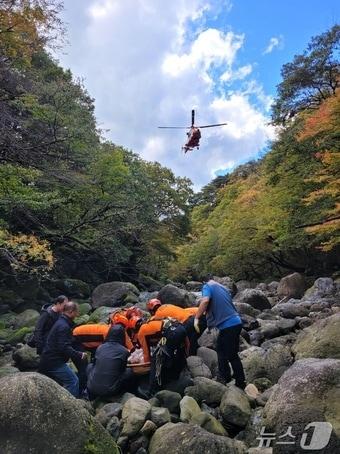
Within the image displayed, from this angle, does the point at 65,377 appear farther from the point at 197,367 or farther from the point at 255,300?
the point at 255,300

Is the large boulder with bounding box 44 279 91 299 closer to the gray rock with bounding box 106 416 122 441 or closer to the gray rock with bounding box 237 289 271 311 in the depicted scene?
the gray rock with bounding box 237 289 271 311

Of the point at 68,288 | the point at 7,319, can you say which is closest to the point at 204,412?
the point at 7,319

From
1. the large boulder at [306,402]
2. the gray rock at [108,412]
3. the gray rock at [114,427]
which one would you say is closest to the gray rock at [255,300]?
the gray rock at [108,412]

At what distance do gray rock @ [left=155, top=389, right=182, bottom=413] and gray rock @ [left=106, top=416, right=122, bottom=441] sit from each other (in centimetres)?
76

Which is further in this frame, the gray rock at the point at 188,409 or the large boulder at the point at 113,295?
the large boulder at the point at 113,295

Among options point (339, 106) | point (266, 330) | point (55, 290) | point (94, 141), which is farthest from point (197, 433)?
point (94, 141)

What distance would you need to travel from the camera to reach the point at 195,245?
117 ft

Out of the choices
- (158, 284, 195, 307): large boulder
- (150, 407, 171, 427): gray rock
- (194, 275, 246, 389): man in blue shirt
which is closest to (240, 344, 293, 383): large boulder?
(194, 275, 246, 389): man in blue shirt

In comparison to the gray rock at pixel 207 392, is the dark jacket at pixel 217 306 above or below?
above

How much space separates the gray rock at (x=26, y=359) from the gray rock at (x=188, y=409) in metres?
4.72

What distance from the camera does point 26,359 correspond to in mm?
9172

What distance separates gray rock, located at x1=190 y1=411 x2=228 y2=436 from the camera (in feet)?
16.7

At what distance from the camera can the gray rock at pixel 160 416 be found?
5168mm

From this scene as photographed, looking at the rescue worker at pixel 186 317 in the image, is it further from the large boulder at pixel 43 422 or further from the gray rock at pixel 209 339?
the large boulder at pixel 43 422
